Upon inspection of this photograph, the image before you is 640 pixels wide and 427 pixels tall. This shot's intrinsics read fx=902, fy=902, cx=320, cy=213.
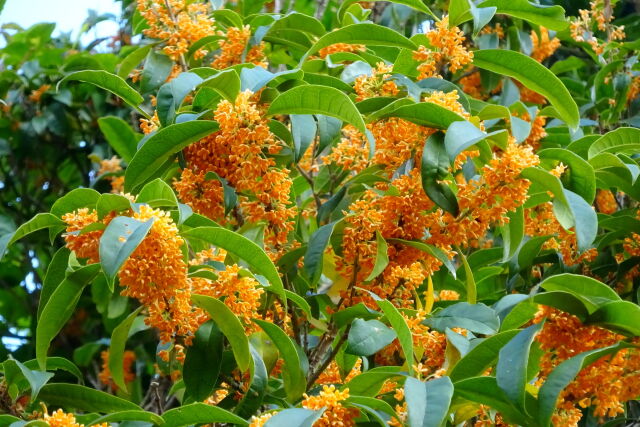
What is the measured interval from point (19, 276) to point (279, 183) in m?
2.47

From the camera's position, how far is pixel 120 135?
3.01m

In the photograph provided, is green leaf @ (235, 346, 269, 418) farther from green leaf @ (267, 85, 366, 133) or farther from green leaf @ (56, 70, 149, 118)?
green leaf @ (56, 70, 149, 118)

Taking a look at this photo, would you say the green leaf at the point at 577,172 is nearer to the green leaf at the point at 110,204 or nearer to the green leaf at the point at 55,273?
the green leaf at the point at 110,204

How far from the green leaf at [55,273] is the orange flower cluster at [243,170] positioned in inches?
10.0

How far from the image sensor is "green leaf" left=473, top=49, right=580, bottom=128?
1.82 metres

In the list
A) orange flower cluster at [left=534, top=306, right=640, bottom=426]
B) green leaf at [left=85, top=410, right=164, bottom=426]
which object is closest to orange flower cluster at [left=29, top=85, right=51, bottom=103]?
A: green leaf at [left=85, top=410, right=164, bottom=426]

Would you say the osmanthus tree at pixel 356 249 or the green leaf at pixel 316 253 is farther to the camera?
the green leaf at pixel 316 253

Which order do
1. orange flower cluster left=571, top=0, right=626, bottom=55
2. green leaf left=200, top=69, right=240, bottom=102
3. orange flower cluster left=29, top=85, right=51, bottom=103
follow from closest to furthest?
green leaf left=200, top=69, right=240, bottom=102 → orange flower cluster left=571, top=0, right=626, bottom=55 → orange flower cluster left=29, top=85, right=51, bottom=103

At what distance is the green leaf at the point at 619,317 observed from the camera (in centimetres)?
144

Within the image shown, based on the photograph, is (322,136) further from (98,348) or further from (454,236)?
(98,348)

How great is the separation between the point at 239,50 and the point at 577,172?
845 mm

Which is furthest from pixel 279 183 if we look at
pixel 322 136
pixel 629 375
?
pixel 629 375

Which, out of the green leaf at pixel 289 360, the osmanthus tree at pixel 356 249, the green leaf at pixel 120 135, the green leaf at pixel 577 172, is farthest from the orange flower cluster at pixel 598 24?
the green leaf at pixel 289 360

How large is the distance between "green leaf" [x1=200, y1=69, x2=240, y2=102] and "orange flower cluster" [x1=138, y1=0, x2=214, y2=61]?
52 centimetres
